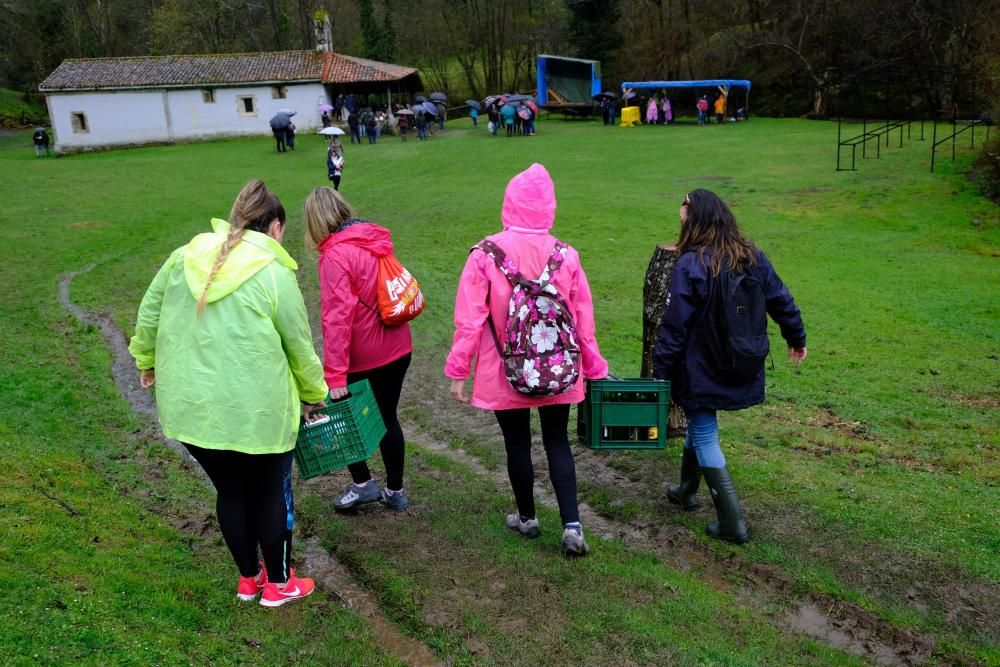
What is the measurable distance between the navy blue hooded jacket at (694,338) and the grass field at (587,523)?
92 centimetres

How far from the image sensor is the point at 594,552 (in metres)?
4.67

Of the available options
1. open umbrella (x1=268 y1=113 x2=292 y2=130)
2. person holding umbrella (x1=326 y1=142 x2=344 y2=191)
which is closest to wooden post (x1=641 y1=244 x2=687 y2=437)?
person holding umbrella (x1=326 y1=142 x2=344 y2=191)

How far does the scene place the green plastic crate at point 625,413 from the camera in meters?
4.79

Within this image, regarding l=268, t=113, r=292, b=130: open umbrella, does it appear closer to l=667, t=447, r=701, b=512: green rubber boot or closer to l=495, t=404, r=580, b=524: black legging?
l=667, t=447, r=701, b=512: green rubber boot

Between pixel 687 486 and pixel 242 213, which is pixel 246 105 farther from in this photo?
pixel 242 213

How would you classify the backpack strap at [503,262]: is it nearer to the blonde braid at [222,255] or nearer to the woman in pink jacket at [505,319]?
the woman in pink jacket at [505,319]

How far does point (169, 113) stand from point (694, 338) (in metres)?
41.0

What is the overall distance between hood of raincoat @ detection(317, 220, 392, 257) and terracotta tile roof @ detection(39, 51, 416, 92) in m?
37.8

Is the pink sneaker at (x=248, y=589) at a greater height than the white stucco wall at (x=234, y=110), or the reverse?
the white stucco wall at (x=234, y=110)

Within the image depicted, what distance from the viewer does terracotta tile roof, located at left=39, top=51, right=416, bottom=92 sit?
130 ft

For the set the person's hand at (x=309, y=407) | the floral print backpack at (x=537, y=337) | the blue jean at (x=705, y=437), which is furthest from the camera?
the blue jean at (x=705, y=437)

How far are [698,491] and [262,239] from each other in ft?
11.2

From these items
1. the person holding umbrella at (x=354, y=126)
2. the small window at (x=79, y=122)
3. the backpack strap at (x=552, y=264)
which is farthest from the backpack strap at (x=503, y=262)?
the small window at (x=79, y=122)

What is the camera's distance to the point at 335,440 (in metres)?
4.18
